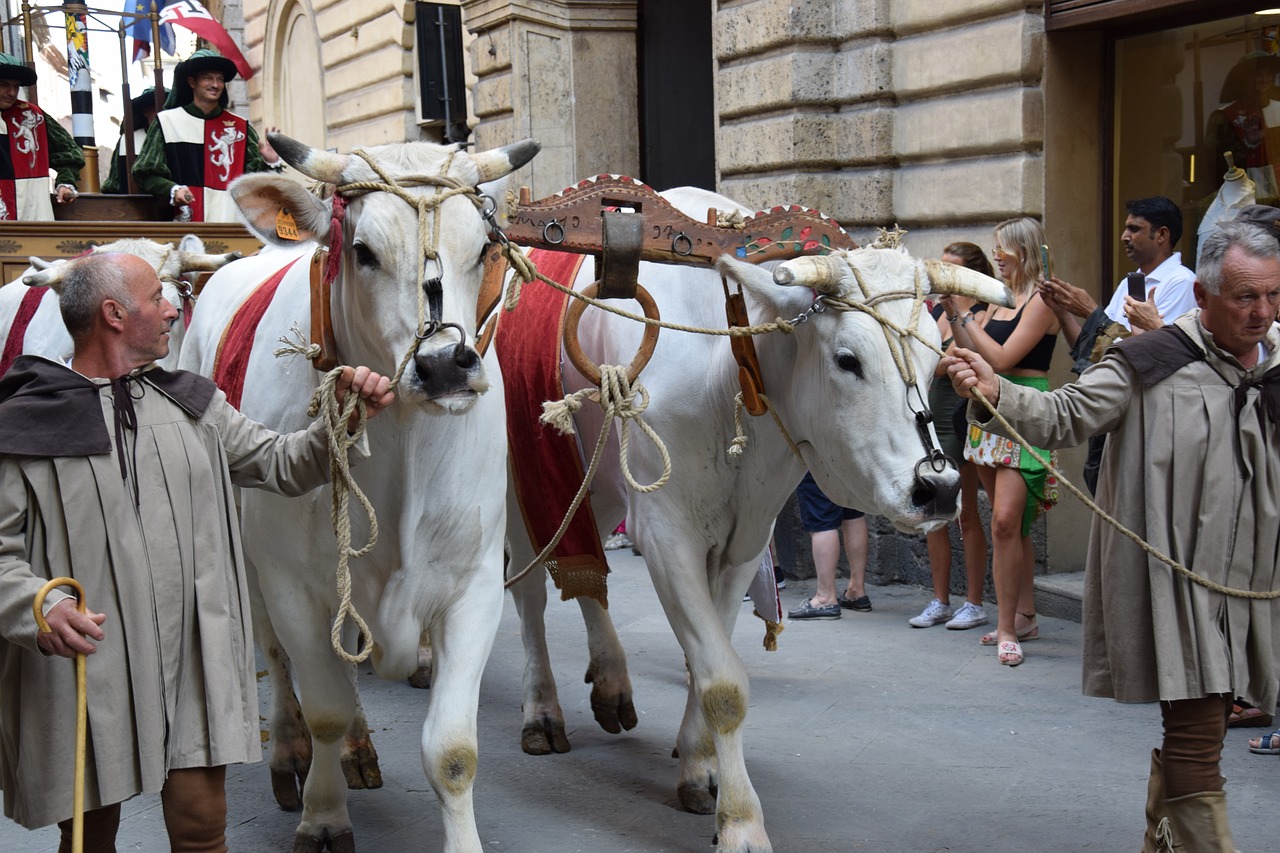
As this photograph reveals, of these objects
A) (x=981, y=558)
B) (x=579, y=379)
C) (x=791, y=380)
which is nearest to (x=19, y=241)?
(x=579, y=379)

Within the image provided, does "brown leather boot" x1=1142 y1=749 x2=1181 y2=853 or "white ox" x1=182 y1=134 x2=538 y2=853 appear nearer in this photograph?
"white ox" x1=182 y1=134 x2=538 y2=853

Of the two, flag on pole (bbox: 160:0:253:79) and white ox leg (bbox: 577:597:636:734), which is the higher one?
flag on pole (bbox: 160:0:253:79)

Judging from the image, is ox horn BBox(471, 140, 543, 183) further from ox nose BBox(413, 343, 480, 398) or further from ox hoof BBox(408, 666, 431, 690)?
ox hoof BBox(408, 666, 431, 690)

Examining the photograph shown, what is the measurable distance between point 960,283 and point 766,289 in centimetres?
57

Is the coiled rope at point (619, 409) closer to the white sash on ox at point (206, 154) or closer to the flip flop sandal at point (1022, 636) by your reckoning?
the flip flop sandal at point (1022, 636)

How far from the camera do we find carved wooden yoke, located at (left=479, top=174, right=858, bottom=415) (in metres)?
4.19

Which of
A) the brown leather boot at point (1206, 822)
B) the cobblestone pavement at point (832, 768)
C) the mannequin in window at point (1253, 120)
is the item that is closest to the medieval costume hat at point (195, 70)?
the cobblestone pavement at point (832, 768)

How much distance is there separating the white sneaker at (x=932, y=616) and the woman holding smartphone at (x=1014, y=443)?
0.49 meters

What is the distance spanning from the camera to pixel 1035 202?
7.29 m

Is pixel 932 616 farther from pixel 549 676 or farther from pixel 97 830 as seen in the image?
pixel 97 830

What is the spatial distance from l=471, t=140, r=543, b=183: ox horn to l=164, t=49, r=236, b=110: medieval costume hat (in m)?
4.34

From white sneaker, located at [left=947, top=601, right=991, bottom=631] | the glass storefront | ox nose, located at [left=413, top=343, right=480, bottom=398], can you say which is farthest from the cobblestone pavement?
the glass storefront

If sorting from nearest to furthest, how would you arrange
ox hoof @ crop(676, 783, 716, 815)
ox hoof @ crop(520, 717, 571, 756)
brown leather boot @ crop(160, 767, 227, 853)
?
brown leather boot @ crop(160, 767, 227, 853) → ox hoof @ crop(676, 783, 716, 815) → ox hoof @ crop(520, 717, 571, 756)

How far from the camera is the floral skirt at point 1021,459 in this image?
6.48 meters
